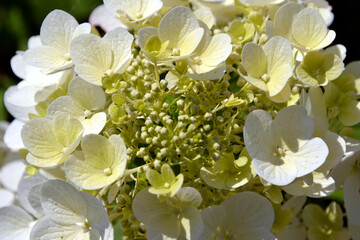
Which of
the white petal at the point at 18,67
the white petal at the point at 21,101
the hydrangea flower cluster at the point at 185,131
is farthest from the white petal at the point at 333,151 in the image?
the white petal at the point at 18,67

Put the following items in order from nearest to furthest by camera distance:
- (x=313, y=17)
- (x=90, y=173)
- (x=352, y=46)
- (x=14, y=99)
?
(x=90, y=173) < (x=313, y=17) < (x=14, y=99) < (x=352, y=46)

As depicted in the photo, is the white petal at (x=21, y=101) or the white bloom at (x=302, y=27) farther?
the white petal at (x=21, y=101)

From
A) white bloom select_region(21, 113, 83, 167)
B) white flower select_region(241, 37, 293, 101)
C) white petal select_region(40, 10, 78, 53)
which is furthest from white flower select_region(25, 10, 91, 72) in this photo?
white flower select_region(241, 37, 293, 101)

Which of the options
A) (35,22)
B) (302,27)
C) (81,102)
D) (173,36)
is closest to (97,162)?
(81,102)

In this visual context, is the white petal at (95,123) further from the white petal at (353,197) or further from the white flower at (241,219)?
the white petal at (353,197)

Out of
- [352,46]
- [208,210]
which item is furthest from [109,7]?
[352,46]

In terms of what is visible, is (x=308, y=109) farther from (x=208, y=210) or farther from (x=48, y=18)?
(x=48, y=18)
